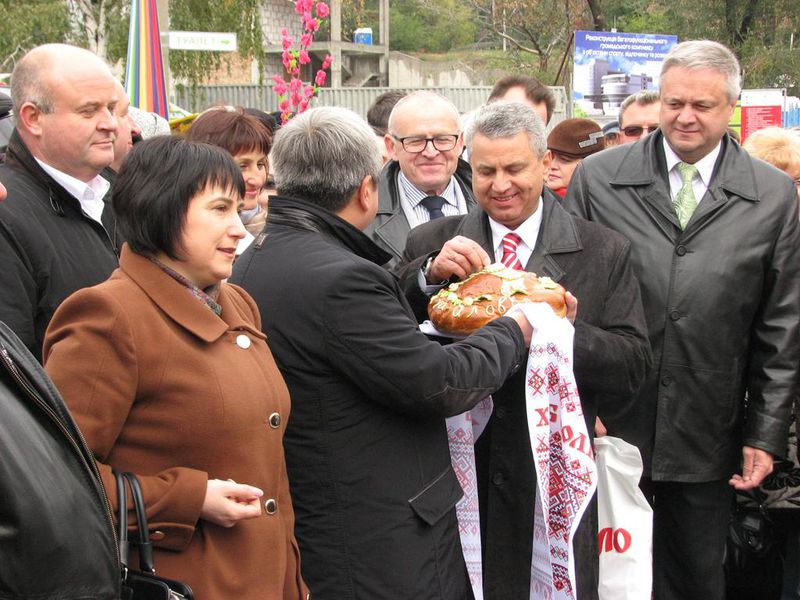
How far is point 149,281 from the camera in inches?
91.1

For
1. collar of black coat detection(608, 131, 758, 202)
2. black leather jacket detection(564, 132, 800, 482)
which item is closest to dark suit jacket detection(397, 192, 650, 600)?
black leather jacket detection(564, 132, 800, 482)

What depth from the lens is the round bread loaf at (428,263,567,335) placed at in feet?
9.65

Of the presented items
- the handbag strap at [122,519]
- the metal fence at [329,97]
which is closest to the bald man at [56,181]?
the handbag strap at [122,519]

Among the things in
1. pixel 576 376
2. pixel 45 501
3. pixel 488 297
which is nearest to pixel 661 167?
pixel 576 376

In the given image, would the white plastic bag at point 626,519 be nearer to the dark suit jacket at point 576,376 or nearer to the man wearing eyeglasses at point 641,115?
the dark suit jacket at point 576,376

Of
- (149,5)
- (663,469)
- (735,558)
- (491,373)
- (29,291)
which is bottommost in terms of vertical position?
(735,558)

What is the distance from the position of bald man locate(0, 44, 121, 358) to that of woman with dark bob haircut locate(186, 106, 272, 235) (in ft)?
2.97

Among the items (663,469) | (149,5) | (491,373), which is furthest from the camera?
(149,5)

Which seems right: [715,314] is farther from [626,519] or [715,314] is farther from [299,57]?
[299,57]

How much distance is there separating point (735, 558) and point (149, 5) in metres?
5.77

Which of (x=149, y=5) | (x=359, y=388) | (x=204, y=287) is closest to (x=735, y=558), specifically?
(x=359, y=388)

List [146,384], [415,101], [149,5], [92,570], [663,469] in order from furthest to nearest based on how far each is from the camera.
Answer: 1. [149,5]
2. [415,101]
3. [663,469]
4. [146,384]
5. [92,570]

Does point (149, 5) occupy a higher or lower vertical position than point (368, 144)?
higher

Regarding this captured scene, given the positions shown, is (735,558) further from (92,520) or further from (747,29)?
(747,29)
